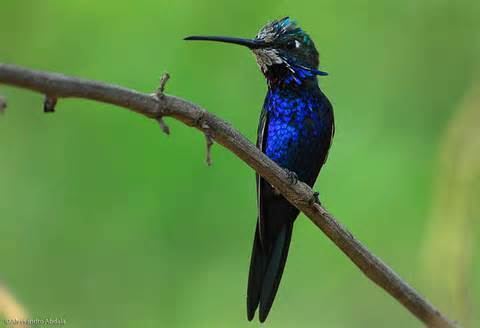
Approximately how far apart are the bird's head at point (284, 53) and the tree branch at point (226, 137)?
119 cm

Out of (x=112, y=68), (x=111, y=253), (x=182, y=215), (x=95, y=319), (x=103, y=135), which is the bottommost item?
(x=95, y=319)

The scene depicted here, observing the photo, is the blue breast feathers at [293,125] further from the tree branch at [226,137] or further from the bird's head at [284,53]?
the tree branch at [226,137]

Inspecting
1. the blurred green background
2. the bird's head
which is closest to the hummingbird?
the bird's head

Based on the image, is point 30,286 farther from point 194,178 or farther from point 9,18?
point 9,18

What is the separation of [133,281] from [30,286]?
30.5 inches

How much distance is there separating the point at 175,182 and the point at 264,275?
59.7 inches

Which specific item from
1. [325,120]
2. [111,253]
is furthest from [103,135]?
[325,120]

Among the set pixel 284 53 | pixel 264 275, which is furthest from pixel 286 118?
pixel 264 275

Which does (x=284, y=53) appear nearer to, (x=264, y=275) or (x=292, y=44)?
(x=292, y=44)

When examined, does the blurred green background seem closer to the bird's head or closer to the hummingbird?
the hummingbird

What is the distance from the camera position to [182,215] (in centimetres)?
551

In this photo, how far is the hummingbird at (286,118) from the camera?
4.33m

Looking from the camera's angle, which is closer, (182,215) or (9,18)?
(182,215)

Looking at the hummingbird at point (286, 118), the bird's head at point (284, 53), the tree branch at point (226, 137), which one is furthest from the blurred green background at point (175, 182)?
the tree branch at point (226, 137)
